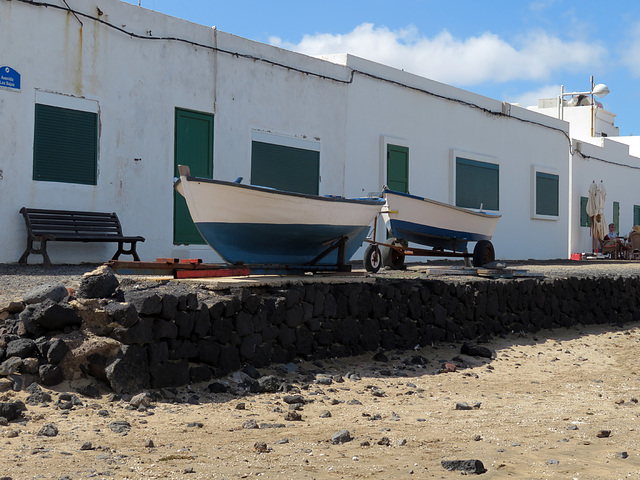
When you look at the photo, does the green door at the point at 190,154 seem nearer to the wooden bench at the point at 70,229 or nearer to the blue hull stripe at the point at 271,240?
the wooden bench at the point at 70,229

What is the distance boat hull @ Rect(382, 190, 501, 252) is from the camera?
11914 millimetres

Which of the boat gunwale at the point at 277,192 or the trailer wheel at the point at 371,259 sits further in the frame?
the trailer wheel at the point at 371,259

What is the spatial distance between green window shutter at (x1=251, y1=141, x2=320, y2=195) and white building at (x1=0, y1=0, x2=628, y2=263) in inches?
1.0

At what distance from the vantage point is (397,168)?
55.9 ft

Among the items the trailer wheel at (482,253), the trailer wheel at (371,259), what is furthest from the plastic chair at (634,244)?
the trailer wheel at (371,259)

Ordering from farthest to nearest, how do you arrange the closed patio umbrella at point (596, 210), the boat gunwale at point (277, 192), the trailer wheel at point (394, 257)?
the closed patio umbrella at point (596, 210), the trailer wheel at point (394, 257), the boat gunwale at point (277, 192)

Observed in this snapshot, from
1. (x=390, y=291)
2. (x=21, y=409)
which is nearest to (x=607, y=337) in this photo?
(x=390, y=291)

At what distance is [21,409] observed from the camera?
5.20 metres

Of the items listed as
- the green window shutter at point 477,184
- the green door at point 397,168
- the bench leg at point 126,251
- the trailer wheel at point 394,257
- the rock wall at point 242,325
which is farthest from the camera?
the green window shutter at point 477,184

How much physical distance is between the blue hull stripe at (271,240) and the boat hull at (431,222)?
2.55m

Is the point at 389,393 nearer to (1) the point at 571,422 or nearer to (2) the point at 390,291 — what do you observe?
(1) the point at 571,422

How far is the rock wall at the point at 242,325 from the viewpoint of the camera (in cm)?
594

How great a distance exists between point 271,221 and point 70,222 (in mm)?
4346

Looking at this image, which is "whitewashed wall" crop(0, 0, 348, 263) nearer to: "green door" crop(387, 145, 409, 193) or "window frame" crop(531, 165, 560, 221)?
"green door" crop(387, 145, 409, 193)
